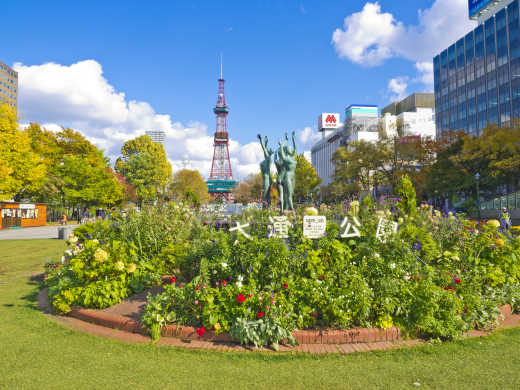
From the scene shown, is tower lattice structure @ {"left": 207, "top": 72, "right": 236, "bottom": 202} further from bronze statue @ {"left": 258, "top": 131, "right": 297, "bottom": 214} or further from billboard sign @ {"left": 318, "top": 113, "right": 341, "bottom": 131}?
bronze statue @ {"left": 258, "top": 131, "right": 297, "bottom": 214}

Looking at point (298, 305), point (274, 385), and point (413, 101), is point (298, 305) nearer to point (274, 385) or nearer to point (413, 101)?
point (274, 385)

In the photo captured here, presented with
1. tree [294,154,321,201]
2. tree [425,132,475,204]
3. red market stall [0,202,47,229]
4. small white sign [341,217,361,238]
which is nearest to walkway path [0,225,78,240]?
red market stall [0,202,47,229]

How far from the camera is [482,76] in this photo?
180ft

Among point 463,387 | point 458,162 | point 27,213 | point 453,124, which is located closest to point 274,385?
point 463,387

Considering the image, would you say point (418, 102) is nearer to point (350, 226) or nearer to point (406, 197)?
point (406, 197)

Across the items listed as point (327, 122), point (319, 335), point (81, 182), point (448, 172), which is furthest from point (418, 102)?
point (319, 335)

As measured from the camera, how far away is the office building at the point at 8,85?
4948 inches

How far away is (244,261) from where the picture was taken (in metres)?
4.80

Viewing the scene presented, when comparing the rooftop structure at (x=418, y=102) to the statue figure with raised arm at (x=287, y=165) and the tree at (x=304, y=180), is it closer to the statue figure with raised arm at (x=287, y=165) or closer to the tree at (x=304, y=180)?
the tree at (x=304, y=180)

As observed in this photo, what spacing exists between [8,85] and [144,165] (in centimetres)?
11714

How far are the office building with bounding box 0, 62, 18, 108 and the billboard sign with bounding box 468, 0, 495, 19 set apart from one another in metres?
140

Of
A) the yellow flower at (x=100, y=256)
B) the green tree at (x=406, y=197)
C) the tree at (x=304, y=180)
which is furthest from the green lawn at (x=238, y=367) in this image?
the tree at (x=304, y=180)

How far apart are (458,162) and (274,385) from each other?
29.2 m

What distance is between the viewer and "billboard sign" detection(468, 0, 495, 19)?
57.7 meters
